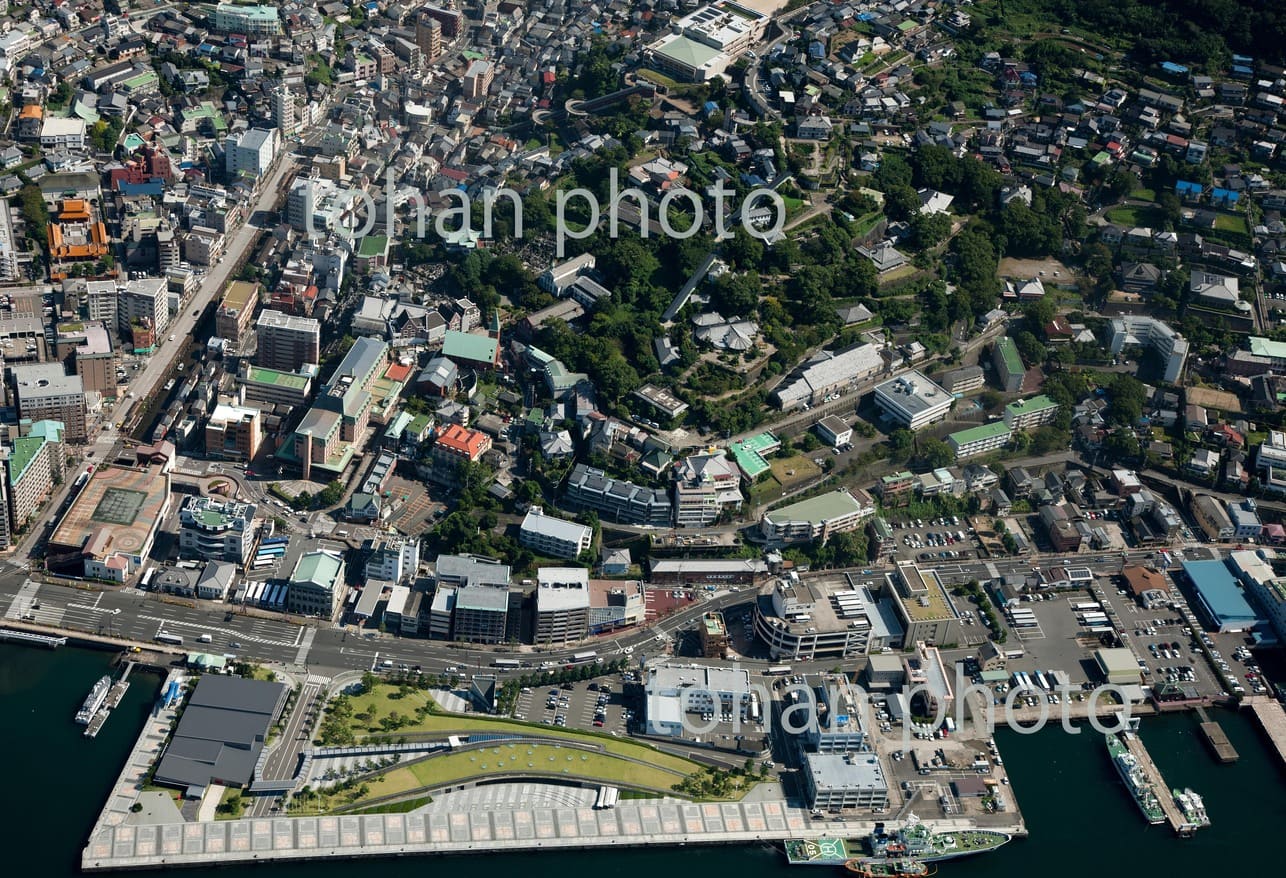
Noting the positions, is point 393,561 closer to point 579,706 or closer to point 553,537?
point 553,537

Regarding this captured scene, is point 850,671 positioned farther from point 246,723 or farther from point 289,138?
point 289,138

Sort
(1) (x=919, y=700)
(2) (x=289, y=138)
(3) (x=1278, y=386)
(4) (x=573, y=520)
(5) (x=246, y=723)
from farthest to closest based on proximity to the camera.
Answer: (2) (x=289, y=138), (3) (x=1278, y=386), (4) (x=573, y=520), (1) (x=919, y=700), (5) (x=246, y=723)

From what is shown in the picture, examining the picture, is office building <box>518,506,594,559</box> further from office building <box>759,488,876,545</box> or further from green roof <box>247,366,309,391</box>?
green roof <box>247,366,309,391</box>

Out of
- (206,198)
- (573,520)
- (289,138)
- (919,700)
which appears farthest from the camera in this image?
(289,138)

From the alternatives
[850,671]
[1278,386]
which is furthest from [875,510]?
[1278,386]

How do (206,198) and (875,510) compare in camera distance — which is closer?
(875,510)

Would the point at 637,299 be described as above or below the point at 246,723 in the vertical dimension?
above
